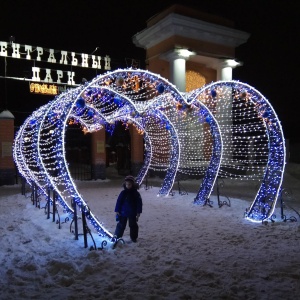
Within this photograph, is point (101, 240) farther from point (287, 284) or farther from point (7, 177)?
point (7, 177)

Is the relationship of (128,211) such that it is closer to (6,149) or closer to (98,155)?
(6,149)

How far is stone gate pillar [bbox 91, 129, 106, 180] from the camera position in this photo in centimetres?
1859

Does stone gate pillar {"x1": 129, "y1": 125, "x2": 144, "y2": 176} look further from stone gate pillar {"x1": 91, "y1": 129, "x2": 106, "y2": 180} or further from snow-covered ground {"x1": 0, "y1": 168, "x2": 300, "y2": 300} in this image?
snow-covered ground {"x1": 0, "y1": 168, "x2": 300, "y2": 300}

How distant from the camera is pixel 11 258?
5.91 metres

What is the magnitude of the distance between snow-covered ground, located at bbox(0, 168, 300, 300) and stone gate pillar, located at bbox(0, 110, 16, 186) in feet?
23.2

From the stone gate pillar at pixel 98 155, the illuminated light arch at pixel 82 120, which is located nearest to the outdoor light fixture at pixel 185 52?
the illuminated light arch at pixel 82 120

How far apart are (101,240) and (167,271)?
2.10 meters

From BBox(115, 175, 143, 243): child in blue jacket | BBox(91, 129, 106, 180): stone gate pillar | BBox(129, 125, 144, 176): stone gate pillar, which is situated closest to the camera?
BBox(115, 175, 143, 243): child in blue jacket

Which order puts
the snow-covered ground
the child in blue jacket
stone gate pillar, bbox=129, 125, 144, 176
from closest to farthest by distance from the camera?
the snow-covered ground → the child in blue jacket → stone gate pillar, bbox=129, 125, 144, 176

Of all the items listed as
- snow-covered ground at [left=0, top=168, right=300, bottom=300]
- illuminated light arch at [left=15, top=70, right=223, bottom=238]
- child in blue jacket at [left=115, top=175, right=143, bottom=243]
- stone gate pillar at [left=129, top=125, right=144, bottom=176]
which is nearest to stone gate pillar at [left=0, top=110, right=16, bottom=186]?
illuminated light arch at [left=15, top=70, right=223, bottom=238]

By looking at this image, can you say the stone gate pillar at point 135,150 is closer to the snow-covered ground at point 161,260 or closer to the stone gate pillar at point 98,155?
the stone gate pillar at point 98,155

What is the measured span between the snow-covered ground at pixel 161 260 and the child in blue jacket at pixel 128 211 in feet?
0.88

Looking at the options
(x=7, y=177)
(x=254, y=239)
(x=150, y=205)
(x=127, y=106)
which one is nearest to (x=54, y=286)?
(x=254, y=239)

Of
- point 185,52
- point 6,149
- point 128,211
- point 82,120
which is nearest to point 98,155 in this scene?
point 6,149
